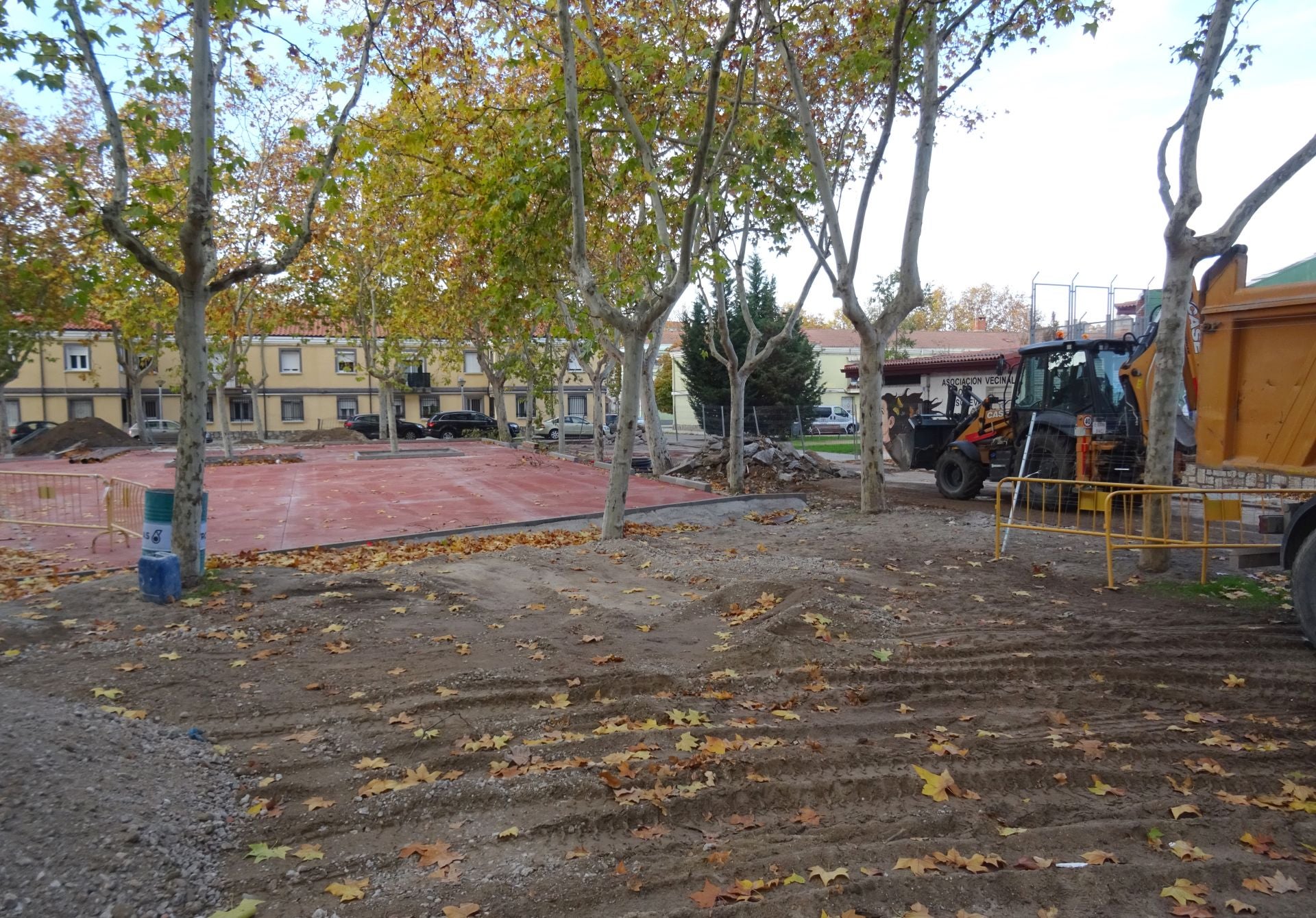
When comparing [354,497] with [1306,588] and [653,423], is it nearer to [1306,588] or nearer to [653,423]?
[653,423]

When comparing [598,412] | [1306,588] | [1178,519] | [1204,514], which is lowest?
[1178,519]

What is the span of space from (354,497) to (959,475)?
1238cm

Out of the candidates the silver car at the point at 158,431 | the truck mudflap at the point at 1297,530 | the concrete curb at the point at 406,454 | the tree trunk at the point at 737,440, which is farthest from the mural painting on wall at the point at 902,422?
the silver car at the point at 158,431

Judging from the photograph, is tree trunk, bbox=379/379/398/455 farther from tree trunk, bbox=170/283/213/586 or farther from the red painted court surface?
tree trunk, bbox=170/283/213/586

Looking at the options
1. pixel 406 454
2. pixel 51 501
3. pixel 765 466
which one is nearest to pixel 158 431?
pixel 406 454

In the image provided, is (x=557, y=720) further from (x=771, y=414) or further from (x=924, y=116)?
(x=771, y=414)

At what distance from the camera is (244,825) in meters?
3.98

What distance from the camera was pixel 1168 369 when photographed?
27.9ft

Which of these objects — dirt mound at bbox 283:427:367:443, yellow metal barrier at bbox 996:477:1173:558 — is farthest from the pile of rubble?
dirt mound at bbox 283:427:367:443

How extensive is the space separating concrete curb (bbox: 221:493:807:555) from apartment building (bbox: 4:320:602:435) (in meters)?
32.6

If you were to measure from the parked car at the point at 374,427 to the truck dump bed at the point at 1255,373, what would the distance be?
46.4m

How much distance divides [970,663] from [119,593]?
7381 mm

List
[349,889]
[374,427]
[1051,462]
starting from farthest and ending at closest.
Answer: [374,427]
[1051,462]
[349,889]

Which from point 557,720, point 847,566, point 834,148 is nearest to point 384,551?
point 847,566
